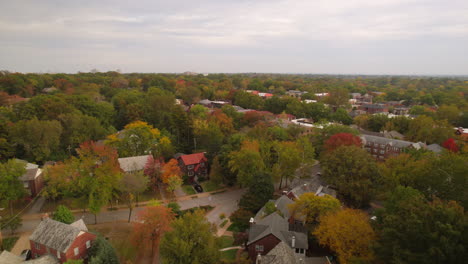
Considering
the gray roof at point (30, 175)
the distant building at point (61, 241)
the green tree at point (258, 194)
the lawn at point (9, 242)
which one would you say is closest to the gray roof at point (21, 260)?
the distant building at point (61, 241)

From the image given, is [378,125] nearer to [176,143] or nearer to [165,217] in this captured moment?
[176,143]

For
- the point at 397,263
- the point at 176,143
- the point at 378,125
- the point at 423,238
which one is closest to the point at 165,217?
the point at 397,263

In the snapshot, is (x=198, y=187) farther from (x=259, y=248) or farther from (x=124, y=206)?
(x=259, y=248)

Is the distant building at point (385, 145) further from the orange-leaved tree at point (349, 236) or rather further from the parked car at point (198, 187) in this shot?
the parked car at point (198, 187)

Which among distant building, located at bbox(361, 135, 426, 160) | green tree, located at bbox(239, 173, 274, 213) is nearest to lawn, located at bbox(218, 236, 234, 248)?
green tree, located at bbox(239, 173, 274, 213)

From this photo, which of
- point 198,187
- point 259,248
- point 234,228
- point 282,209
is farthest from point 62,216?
point 282,209

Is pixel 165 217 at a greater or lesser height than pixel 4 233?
greater
